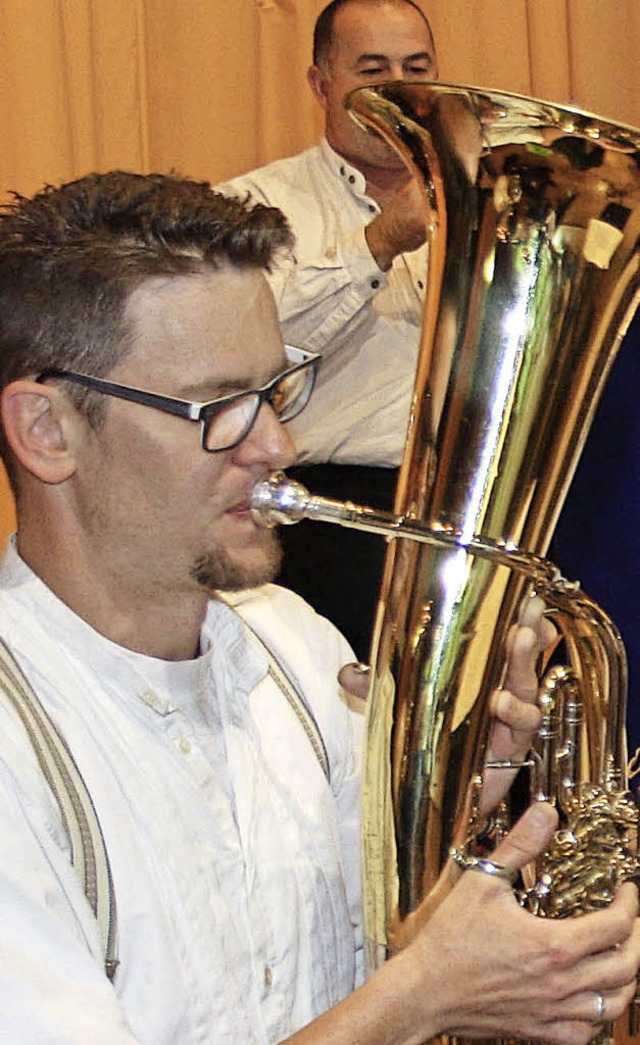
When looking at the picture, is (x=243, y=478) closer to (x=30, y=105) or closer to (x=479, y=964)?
(x=479, y=964)

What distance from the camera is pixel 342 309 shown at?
1.79 meters

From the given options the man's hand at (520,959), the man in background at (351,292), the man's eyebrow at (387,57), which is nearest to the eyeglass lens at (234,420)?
the man's hand at (520,959)

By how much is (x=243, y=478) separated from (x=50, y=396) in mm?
144

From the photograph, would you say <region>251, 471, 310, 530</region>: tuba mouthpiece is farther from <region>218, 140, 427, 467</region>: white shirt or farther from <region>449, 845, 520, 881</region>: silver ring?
<region>218, 140, 427, 467</region>: white shirt

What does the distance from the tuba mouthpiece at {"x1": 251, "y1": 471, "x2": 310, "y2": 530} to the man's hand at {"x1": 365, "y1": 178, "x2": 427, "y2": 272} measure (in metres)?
0.66

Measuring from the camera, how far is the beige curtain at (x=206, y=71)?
2.15 m

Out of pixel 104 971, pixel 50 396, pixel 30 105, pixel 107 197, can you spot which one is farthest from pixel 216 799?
pixel 30 105

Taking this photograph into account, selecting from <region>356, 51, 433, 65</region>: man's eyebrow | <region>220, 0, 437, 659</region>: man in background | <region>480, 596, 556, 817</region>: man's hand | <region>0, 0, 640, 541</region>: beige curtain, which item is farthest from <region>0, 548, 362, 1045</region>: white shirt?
<region>0, 0, 640, 541</region>: beige curtain

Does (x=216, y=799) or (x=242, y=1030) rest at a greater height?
(x=216, y=799)

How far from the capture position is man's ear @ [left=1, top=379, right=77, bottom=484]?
107 centimetres

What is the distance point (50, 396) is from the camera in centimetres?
108

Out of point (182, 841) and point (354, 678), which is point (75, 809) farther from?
point (354, 678)

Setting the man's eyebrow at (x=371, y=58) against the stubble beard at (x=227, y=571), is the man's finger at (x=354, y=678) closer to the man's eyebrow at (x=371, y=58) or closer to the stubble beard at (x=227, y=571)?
the stubble beard at (x=227, y=571)

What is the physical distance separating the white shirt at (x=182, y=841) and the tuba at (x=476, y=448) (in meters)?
0.08
